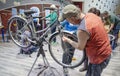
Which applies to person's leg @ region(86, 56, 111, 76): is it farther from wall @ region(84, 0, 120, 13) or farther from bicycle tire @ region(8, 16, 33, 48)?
wall @ region(84, 0, 120, 13)

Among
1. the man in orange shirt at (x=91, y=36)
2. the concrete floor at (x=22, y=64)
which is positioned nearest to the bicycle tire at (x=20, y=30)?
the concrete floor at (x=22, y=64)

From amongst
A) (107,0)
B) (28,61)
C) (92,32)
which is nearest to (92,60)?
(92,32)

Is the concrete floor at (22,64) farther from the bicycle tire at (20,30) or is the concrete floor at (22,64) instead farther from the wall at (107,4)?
the wall at (107,4)

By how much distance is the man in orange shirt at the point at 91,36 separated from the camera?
64.6 inches

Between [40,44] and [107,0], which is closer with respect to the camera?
[40,44]

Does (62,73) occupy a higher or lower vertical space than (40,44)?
lower

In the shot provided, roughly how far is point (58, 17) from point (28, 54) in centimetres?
246

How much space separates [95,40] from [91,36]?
7cm

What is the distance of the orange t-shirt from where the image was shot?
65.2 inches

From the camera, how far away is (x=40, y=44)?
2.61 m

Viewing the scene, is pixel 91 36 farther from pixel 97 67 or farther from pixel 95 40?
pixel 97 67

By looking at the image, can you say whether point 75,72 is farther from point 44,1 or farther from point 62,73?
point 44,1

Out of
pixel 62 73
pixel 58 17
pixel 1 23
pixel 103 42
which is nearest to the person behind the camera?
pixel 103 42

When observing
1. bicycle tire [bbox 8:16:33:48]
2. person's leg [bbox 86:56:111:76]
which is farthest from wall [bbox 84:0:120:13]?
person's leg [bbox 86:56:111:76]
